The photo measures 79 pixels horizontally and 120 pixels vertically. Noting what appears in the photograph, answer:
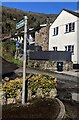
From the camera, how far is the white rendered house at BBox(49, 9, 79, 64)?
101ft

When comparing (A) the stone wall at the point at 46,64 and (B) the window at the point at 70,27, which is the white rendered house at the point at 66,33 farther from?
(A) the stone wall at the point at 46,64

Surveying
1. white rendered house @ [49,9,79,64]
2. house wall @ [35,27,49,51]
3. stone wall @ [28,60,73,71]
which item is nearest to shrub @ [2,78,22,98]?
stone wall @ [28,60,73,71]

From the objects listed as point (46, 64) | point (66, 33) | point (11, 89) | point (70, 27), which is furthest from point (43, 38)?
point (11, 89)

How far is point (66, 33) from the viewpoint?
1292 inches

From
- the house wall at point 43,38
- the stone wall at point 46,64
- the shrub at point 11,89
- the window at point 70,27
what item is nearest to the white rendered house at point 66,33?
the window at point 70,27

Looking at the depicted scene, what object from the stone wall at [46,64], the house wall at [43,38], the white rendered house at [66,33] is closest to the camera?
the stone wall at [46,64]

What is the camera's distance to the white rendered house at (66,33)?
101 feet

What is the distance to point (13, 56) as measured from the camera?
1201 inches

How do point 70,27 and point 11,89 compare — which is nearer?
point 11,89

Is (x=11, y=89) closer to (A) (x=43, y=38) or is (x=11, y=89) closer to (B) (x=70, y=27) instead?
(B) (x=70, y=27)

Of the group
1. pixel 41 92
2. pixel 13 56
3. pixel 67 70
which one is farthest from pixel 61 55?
pixel 41 92

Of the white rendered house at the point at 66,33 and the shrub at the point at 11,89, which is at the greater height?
the white rendered house at the point at 66,33

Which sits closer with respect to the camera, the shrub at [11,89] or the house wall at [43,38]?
the shrub at [11,89]

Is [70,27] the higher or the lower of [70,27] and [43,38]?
the higher
